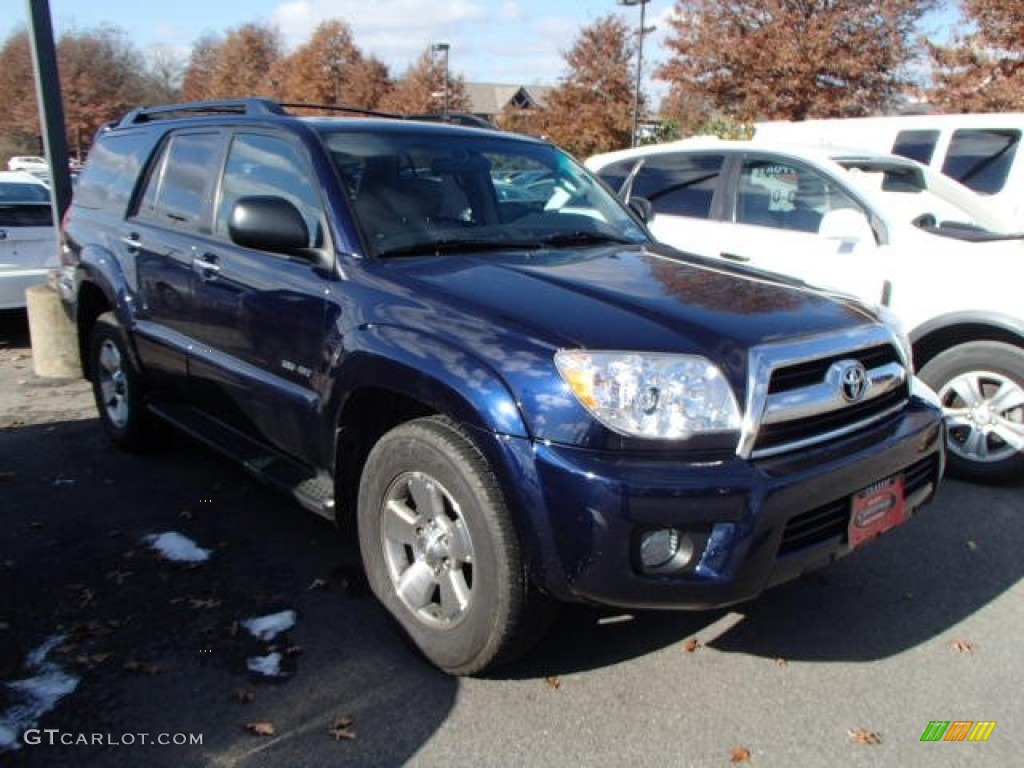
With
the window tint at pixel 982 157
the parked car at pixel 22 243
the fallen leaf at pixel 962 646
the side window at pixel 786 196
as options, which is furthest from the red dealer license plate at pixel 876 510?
the parked car at pixel 22 243

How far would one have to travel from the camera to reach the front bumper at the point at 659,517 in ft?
8.07

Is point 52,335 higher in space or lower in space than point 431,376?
lower

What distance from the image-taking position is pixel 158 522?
425 centimetres

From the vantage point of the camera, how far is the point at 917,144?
27.5 feet

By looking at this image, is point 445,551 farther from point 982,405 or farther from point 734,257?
point 734,257

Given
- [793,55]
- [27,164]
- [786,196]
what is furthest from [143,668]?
[27,164]

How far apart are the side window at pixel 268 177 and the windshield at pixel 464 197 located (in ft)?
0.52

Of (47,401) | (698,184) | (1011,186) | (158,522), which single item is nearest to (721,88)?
(1011,186)

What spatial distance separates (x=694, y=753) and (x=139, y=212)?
12.8 ft

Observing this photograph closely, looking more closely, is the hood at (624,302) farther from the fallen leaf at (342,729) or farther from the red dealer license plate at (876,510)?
the fallen leaf at (342,729)

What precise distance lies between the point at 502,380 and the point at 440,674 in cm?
113

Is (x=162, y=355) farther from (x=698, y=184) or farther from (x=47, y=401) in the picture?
(x=698, y=184)

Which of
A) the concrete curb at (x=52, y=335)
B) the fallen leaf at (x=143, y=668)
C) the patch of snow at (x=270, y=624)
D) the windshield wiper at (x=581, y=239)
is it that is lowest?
the patch of snow at (x=270, y=624)

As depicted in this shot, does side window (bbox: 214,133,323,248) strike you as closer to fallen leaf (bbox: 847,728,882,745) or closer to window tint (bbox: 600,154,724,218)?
fallen leaf (bbox: 847,728,882,745)
